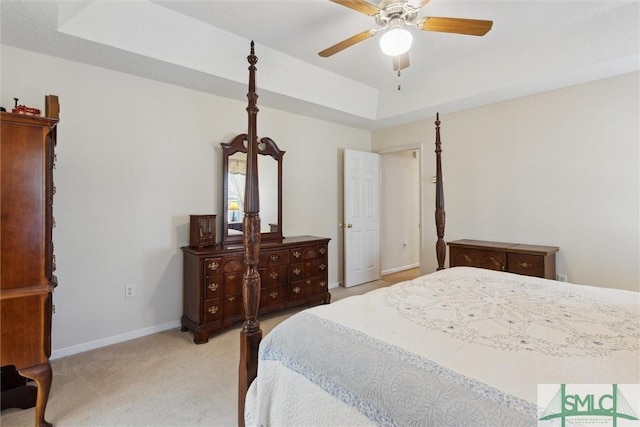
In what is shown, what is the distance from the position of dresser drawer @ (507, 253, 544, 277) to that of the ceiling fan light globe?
2364 millimetres

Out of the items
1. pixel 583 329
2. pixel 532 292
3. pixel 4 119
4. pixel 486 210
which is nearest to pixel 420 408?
pixel 583 329

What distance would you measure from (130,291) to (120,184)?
990 mm

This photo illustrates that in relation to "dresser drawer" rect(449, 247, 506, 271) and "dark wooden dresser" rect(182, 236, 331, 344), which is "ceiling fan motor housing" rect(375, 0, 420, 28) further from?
"dresser drawer" rect(449, 247, 506, 271)

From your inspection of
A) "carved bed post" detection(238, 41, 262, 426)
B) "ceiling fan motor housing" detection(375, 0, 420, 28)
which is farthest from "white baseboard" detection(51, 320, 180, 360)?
"ceiling fan motor housing" detection(375, 0, 420, 28)

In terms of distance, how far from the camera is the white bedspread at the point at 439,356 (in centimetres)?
91

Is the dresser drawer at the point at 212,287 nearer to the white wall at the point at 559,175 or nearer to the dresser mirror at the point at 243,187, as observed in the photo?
the dresser mirror at the point at 243,187

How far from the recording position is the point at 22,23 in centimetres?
216

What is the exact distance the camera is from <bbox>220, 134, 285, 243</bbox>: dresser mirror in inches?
136

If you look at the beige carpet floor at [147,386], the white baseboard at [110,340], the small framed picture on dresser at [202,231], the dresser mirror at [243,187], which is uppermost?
the dresser mirror at [243,187]

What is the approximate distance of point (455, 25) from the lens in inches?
80.0

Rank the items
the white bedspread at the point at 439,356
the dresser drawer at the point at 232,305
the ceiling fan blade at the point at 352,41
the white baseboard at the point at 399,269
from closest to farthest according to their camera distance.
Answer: the white bedspread at the point at 439,356 < the ceiling fan blade at the point at 352,41 < the dresser drawer at the point at 232,305 < the white baseboard at the point at 399,269

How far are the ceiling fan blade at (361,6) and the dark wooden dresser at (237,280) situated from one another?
7.34 feet

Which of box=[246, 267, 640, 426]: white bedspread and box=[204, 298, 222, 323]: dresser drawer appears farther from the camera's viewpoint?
box=[204, 298, 222, 323]: dresser drawer

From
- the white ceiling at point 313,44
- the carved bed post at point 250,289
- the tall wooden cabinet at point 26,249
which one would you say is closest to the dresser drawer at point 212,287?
the tall wooden cabinet at point 26,249
